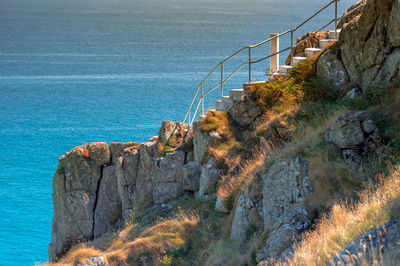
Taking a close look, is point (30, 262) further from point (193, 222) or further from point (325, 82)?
point (325, 82)

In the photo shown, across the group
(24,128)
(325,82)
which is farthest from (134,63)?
(325,82)

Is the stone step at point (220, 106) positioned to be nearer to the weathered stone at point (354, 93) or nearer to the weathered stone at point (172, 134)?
the weathered stone at point (172, 134)

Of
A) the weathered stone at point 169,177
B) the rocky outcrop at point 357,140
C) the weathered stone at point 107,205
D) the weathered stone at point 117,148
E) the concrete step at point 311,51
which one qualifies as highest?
the concrete step at point 311,51

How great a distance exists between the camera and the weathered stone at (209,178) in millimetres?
16453

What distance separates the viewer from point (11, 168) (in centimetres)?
4372

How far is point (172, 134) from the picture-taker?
66.5ft

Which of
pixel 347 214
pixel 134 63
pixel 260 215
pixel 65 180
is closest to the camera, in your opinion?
pixel 347 214

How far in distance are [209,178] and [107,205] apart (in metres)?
7.30

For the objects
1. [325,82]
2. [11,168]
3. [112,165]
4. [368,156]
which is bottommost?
[11,168]

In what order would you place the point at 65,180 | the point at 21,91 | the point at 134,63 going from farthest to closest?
the point at 134,63 < the point at 21,91 < the point at 65,180

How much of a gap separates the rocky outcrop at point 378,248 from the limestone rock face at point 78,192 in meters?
17.3

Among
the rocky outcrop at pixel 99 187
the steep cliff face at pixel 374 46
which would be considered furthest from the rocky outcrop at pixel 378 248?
the rocky outcrop at pixel 99 187

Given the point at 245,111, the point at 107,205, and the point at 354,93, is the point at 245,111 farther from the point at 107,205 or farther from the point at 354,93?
the point at 107,205

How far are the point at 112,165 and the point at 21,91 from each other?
5341cm
